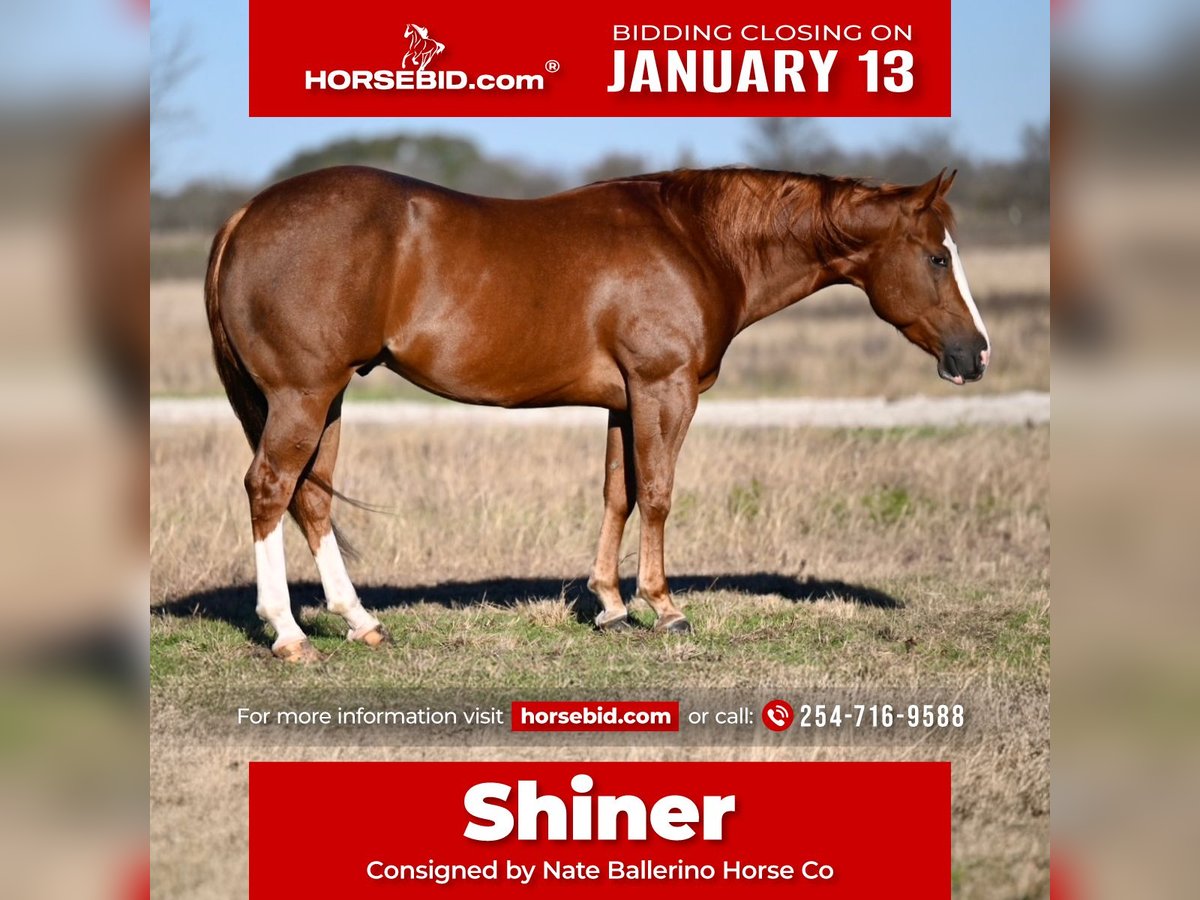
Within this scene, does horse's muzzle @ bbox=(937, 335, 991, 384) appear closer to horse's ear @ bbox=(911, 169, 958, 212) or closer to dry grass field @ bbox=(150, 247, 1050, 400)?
horse's ear @ bbox=(911, 169, 958, 212)

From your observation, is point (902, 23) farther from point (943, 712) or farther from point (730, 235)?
point (943, 712)

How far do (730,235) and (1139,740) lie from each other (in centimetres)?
463

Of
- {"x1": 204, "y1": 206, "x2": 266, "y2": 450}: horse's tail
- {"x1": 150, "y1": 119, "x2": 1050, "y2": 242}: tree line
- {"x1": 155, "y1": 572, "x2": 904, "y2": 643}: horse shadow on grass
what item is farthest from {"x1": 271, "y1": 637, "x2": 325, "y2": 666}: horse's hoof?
{"x1": 150, "y1": 119, "x2": 1050, "y2": 242}: tree line

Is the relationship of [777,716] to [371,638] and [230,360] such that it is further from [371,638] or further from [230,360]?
[230,360]

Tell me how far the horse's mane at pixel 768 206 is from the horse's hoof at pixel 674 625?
2045mm

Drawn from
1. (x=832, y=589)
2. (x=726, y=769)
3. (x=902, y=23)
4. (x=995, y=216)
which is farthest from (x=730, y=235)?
(x=995, y=216)

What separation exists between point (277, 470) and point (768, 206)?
10.1ft

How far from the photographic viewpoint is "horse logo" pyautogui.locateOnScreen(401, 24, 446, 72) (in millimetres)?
5621

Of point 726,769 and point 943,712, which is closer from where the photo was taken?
point 726,769

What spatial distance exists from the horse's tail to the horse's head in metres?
3.39

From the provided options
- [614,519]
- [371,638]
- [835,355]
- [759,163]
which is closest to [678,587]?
[614,519]

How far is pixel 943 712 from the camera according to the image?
5.32 m

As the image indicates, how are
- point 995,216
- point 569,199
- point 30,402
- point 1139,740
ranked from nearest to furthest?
point 30,402 < point 1139,740 < point 569,199 < point 995,216

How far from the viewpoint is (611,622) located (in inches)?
273
